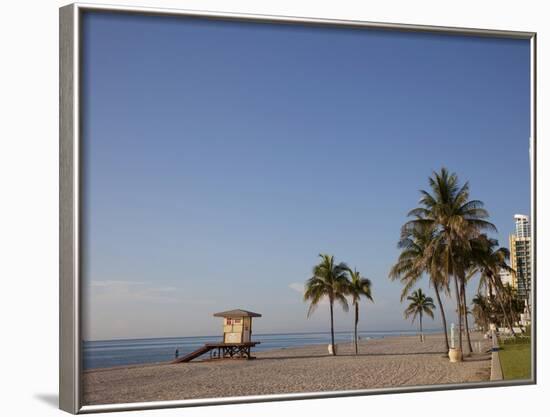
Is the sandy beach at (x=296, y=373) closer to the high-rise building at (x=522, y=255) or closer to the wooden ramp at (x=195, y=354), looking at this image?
the wooden ramp at (x=195, y=354)

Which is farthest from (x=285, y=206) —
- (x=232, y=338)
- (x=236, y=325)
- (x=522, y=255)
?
(x=522, y=255)

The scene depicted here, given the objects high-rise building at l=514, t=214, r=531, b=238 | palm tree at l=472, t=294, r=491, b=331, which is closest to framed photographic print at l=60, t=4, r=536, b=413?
high-rise building at l=514, t=214, r=531, b=238

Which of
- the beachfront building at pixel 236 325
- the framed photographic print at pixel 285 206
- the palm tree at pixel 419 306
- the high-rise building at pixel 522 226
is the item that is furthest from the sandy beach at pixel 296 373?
the high-rise building at pixel 522 226

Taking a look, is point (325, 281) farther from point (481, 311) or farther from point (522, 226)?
point (481, 311)

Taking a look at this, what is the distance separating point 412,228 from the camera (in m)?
12.0

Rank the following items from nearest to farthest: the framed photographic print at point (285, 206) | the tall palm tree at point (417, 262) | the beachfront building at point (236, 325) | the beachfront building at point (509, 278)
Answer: the framed photographic print at point (285, 206)
the beachfront building at point (236, 325)
the tall palm tree at point (417, 262)
the beachfront building at point (509, 278)

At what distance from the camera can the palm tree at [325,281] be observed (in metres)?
11.3

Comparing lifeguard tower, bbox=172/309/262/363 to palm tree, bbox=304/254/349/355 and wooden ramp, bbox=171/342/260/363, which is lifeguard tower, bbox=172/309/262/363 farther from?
palm tree, bbox=304/254/349/355

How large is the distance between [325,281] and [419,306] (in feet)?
4.62

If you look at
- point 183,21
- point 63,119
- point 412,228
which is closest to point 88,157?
point 63,119

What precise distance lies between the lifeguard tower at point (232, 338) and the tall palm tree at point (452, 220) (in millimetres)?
2405

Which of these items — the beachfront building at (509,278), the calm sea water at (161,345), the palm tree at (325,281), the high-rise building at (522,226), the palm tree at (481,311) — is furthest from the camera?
the palm tree at (481,311)

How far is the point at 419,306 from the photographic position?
11953mm
